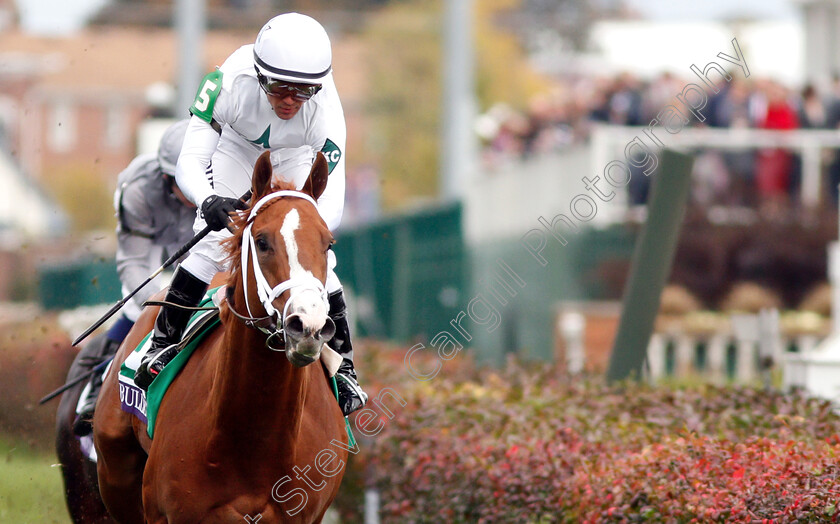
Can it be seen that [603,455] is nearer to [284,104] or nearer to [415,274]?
[284,104]

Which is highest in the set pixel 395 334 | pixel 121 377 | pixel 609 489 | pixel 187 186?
pixel 187 186

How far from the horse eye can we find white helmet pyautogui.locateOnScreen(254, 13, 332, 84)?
0.85 metres

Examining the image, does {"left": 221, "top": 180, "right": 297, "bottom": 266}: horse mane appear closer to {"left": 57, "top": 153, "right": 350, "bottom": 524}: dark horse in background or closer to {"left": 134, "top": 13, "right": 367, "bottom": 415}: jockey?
{"left": 57, "top": 153, "right": 350, "bottom": 524}: dark horse in background

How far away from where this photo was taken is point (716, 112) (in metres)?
14.4

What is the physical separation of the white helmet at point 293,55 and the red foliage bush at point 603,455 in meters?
2.13

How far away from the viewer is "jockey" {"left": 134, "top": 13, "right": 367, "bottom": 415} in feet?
17.8

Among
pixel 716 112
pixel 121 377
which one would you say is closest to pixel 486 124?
pixel 716 112

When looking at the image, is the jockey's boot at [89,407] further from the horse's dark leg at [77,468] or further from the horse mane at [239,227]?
the horse mane at [239,227]

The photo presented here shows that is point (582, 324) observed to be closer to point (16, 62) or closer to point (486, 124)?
point (486, 124)

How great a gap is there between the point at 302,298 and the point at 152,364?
54.9 inches

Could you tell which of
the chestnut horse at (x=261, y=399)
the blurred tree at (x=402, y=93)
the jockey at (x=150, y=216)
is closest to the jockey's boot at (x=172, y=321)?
the chestnut horse at (x=261, y=399)

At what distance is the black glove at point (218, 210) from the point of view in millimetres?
5180

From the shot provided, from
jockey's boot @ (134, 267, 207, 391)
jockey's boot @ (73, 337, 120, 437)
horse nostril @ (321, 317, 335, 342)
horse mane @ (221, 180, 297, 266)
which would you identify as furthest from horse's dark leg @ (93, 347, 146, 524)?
horse nostril @ (321, 317, 335, 342)

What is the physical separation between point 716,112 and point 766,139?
58cm
